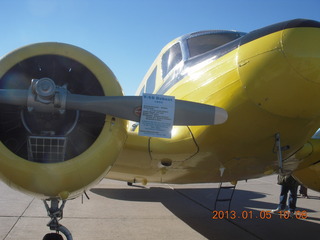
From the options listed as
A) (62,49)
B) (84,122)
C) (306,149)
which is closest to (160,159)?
Result: (84,122)

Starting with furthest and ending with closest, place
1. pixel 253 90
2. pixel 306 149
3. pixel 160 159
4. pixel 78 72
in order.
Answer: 1. pixel 306 149
2. pixel 160 159
3. pixel 78 72
4. pixel 253 90

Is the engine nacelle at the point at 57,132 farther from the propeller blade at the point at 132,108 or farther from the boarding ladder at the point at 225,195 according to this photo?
the boarding ladder at the point at 225,195

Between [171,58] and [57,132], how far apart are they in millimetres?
2703

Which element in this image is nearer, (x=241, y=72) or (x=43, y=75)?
(x=241, y=72)

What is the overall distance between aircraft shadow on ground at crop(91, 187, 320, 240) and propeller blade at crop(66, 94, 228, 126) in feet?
10.7

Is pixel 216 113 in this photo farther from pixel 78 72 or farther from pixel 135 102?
pixel 78 72

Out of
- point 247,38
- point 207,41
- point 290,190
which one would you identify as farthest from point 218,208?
point 247,38

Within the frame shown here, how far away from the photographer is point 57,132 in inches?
141

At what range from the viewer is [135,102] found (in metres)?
3.34

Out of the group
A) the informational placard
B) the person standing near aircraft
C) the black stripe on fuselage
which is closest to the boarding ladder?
the person standing near aircraft

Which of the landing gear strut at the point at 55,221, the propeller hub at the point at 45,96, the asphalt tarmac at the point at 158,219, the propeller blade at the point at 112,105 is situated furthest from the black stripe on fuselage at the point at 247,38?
the asphalt tarmac at the point at 158,219

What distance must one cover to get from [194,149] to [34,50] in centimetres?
225

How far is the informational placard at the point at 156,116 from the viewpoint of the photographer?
3.24 m
